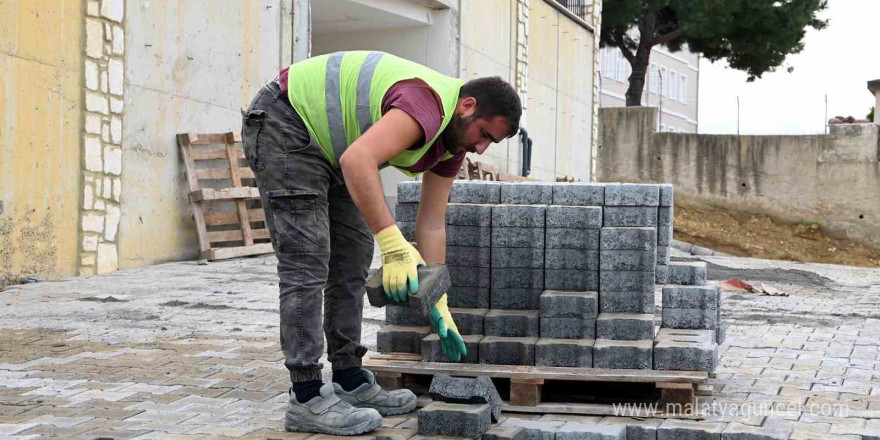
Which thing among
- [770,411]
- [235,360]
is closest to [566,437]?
[770,411]

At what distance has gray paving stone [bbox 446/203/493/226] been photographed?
5.12 m

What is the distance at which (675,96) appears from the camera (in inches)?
2078

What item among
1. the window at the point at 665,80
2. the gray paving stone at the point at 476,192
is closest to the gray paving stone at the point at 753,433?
the gray paving stone at the point at 476,192

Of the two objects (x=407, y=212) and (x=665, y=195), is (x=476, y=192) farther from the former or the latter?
(x=665, y=195)

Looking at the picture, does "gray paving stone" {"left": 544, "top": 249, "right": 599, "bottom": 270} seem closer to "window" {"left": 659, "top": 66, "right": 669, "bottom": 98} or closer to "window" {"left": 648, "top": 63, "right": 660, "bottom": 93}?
"window" {"left": 648, "top": 63, "right": 660, "bottom": 93}

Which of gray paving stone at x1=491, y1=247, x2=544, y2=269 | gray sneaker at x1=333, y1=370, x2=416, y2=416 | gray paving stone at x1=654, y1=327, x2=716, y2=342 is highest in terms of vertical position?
gray paving stone at x1=491, y1=247, x2=544, y2=269

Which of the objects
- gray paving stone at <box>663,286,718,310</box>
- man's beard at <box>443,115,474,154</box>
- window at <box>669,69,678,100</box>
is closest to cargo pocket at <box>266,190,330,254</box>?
man's beard at <box>443,115,474,154</box>

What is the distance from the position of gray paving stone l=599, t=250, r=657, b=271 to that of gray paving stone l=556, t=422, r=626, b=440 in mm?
934

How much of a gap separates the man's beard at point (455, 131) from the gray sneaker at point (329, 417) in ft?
3.80

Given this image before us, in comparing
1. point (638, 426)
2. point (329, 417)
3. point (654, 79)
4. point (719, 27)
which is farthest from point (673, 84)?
point (329, 417)

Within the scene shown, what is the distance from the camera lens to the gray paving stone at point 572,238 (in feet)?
16.2

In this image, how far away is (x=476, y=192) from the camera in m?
5.36

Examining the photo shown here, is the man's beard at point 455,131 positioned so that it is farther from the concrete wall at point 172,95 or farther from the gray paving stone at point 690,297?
the concrete wall at point 172,95

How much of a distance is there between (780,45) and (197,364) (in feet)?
89.9
